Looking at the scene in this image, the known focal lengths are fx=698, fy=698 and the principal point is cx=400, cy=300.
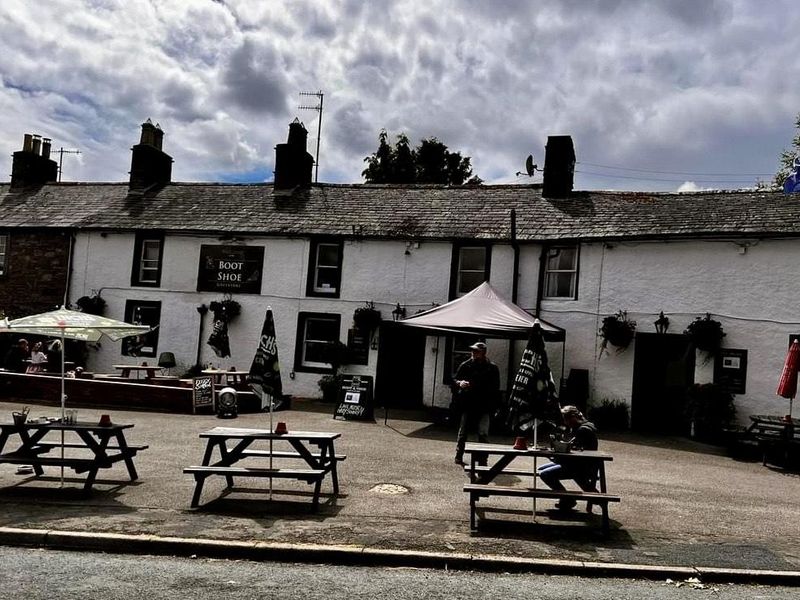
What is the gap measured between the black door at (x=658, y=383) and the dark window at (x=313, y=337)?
324 inches

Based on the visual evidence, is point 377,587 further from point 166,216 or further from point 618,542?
point 166,216

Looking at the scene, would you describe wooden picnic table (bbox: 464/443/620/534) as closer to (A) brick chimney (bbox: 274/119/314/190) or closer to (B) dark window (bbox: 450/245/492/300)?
(B) dark window (bbox: 450/245/492/300)

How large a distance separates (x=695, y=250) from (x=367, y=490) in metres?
11.4

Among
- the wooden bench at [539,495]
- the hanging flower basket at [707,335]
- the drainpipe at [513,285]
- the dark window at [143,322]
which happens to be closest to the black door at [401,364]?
the drainpipe at [513,285]

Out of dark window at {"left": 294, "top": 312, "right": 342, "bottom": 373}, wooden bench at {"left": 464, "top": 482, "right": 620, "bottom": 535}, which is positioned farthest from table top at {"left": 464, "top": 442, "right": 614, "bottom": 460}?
dark window at {"left": 294, "top": 312, "right": 342, "bottom": 373}

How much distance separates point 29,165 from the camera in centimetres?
2672

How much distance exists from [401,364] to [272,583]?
14.2 metres

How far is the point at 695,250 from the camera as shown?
16.6m

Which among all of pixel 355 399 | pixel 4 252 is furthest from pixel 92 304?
pixel 355 399

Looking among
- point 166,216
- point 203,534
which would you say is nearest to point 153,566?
point 203,534

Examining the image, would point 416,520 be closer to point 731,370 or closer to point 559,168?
point 731,370

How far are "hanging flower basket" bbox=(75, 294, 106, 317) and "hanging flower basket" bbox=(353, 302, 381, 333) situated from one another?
8.37 metres

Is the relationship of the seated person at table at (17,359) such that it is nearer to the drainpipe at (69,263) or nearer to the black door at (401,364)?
the drainpipe at (69,263)

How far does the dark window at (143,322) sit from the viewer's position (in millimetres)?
21578
